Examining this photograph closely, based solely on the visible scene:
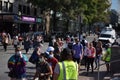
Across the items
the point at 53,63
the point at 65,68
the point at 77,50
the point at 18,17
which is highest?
the point at 65,68

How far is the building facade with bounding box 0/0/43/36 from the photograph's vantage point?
5666cm

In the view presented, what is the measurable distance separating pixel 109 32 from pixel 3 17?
14.0 meters

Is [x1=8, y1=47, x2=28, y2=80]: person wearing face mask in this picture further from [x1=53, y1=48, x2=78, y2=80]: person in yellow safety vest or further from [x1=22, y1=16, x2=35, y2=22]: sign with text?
[x1=22, y1=16, x2=35, y2=22]: sign with text

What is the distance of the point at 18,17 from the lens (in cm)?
5812

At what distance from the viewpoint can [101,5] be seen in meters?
103

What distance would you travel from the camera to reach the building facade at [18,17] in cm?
5666

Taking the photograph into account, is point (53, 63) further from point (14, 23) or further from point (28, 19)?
point (28, 19)

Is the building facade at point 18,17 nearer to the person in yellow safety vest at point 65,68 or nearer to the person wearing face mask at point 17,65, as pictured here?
the person wearing face mask at point 17,65

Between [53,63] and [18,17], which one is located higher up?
[18,17]

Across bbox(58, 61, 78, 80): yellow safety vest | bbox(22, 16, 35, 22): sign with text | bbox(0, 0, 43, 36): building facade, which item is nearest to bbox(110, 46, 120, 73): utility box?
bbox(58, 61, 78, 80): yellow safety vest

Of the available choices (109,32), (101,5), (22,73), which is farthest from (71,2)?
(22,73)

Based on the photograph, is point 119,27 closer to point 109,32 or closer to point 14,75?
point 109,32

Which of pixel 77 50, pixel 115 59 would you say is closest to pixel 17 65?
pixel 77 50

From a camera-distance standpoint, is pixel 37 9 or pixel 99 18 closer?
pixel 37 9
